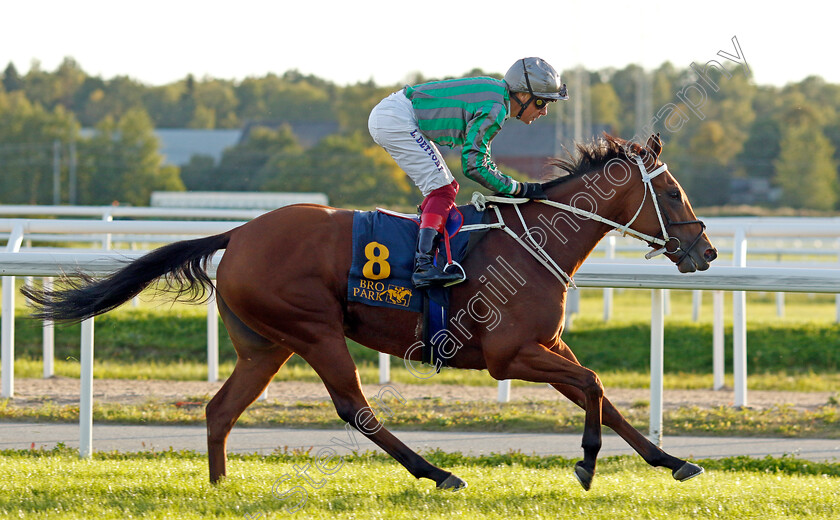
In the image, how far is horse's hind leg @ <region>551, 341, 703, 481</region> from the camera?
4.48 m

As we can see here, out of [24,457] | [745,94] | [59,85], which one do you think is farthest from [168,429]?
[59,85]

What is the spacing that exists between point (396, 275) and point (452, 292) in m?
0.28

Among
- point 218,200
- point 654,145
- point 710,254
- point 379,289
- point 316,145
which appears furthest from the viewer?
point 316,145

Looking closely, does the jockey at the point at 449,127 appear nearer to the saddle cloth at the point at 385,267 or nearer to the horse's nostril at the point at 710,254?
the saddle cloth at the point at 385,267

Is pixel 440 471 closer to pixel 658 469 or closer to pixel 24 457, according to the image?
pixel 658 469

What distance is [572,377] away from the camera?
4.39 metres

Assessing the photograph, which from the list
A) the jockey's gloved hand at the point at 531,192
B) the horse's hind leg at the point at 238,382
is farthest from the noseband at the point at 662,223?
the horse's hind leg at the point at 238,382

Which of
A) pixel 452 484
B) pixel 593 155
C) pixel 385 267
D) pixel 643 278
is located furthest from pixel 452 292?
pixel 643 278

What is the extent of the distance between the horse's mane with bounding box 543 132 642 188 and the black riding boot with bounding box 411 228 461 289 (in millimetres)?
767

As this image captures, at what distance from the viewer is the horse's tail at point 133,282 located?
4727mm

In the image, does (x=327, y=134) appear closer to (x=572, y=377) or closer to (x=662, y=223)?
(x=662, y=223)

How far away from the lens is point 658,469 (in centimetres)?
522

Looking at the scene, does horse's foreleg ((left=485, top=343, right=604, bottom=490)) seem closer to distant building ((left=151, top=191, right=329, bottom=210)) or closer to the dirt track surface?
the dirt track surface

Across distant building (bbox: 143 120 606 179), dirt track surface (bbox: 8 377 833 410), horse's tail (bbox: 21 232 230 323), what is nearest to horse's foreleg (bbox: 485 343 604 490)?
horse's tail (bbox: 21 232 230 323)
